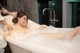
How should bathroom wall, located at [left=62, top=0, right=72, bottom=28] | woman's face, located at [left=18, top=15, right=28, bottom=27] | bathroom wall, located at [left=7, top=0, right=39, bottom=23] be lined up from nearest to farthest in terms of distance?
woman's face, located at [left=18, top=15, right=28, bottom=27] < bathroom wall, located at [left=7, top=0, right=39, bottom=23] < bathroom wall, located at [left=62, top=0, right=72, bottom=28]

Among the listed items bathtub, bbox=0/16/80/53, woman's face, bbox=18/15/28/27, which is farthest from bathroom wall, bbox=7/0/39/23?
bathtub, bbox=0/16/80/53

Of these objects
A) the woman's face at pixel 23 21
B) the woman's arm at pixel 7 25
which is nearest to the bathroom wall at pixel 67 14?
the woman's face at pixel 23 21

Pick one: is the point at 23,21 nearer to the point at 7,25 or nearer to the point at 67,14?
the point at 7,25

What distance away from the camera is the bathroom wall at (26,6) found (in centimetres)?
338

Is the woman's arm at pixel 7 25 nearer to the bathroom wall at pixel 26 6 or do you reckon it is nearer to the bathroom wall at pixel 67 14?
the bathroom wall at pixel 26 6

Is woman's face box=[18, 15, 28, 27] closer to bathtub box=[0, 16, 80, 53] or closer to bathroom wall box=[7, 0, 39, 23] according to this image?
bathtub box=[0, 16, 80, 53]

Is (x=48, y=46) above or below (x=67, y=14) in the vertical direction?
below

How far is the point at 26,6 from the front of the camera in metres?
3.47

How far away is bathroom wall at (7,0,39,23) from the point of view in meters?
3.38

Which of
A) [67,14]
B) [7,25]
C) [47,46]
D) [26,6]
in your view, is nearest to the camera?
[47,46]

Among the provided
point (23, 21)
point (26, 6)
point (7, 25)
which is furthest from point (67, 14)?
point (7, 25)

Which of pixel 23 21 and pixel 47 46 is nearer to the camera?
pixel 47 46

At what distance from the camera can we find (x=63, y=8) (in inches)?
140

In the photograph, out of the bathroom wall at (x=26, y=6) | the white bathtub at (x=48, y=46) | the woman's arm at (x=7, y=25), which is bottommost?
the white bathtub at (x=48, y=46)
